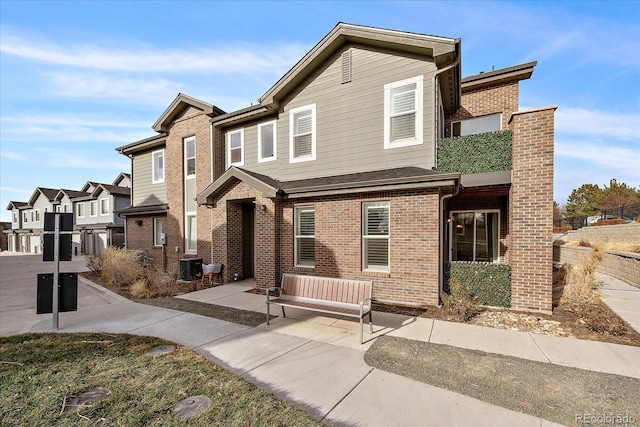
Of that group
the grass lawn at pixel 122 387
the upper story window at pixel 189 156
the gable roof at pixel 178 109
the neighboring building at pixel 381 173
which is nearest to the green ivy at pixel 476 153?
the neighboring building at pixel 381 173

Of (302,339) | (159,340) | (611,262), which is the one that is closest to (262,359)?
(302,339)

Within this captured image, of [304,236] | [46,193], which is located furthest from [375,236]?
[46,193]

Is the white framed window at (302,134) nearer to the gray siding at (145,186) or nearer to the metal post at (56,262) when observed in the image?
the metal post at (56,262)

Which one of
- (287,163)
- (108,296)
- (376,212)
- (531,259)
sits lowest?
(108,296)

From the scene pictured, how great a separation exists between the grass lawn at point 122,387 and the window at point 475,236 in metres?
10.8

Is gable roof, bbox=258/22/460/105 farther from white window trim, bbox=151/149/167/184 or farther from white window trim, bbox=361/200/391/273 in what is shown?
white window trim, bbox=151/149/167/184

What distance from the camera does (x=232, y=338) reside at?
18.8ft

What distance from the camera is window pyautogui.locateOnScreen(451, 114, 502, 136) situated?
1155 centimetres

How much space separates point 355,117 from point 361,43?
2590 millimetres

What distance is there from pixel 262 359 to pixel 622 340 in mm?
6820

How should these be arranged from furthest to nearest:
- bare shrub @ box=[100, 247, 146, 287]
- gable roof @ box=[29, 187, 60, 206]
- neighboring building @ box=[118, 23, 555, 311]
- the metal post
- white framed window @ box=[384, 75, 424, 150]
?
gable roof @ box=[29, 187, 60, 206], bare shrub @ box=[100, 247, 146, 287], white framed window @ box=[384, 75, 424, 150], neighboring building @ box=[118, 23, 555, 311], the metal post

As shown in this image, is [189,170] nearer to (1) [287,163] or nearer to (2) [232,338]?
(1) [287,163]

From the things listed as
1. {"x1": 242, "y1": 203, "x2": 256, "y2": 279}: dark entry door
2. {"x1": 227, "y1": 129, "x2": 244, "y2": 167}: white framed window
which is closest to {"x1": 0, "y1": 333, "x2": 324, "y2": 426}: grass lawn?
{"x1": 242, "y1": 203, "x2": 256, "y2": 279}: dark entry door

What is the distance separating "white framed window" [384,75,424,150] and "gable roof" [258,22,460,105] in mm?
879
